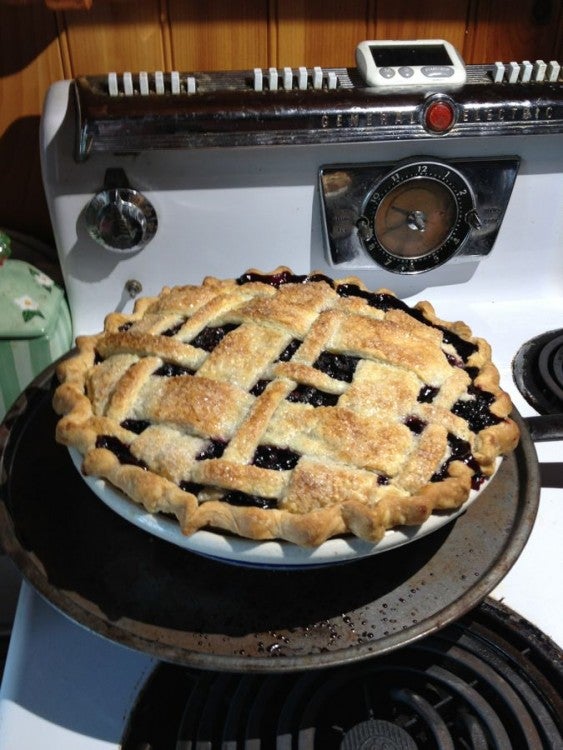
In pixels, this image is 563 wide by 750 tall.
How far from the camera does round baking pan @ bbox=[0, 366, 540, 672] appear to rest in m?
0.74

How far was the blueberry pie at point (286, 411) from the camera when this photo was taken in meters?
0.74

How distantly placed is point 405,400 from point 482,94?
1.73 ft

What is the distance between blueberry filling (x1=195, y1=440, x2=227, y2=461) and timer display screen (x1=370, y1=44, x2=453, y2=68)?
0.65m

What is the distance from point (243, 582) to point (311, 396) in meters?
0.23

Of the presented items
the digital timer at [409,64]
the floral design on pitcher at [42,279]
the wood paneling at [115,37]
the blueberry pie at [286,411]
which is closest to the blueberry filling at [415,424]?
the blueberry pie at [286,411]

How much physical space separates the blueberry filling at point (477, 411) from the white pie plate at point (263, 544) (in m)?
0.14

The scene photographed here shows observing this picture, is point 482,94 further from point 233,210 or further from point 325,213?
point 233,210

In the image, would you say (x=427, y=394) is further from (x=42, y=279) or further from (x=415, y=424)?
(x=42, y=279)

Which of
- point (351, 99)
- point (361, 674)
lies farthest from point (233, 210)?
point (361, 674)

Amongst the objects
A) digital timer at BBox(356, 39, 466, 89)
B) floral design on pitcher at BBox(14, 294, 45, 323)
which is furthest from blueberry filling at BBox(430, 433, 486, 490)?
floral design on pitcher at BBox(14, 294, 45, 323)

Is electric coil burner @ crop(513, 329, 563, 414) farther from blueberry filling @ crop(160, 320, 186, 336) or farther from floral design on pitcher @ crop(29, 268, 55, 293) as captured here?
floral design on pitcher @ crop(29, 268, 55, 293)

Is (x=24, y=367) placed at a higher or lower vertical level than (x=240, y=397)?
lower

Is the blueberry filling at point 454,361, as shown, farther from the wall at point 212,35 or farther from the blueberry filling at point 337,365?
the wall at point 212,35

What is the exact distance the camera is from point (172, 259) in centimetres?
117
